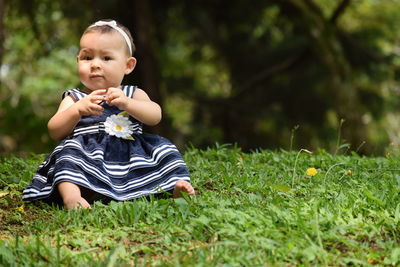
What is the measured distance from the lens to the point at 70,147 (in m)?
3.28

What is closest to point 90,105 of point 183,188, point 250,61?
point 183,188

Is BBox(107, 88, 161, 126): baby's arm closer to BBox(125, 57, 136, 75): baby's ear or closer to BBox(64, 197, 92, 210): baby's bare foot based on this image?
BBox(125, 57, 136, 75): baby's ear

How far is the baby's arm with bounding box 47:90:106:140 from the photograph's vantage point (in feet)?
10.6

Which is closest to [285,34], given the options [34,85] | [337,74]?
[337,74]

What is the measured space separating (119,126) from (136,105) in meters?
0.21

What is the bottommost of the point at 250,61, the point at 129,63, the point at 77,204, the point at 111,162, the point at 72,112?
the point at 77,204

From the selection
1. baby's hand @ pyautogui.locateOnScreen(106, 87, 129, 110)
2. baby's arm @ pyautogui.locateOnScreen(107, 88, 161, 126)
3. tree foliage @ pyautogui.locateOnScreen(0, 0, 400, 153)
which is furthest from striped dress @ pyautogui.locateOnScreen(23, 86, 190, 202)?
tree foliage @ pyautogui.locateOnScreen(0, 0, 400, 153)

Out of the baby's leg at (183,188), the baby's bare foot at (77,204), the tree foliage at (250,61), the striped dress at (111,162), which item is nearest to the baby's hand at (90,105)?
the striped dress at (111,162)

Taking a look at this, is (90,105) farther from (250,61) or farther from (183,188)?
(250,61)

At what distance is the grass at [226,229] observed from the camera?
7.17 ft

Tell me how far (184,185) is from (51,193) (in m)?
0.79

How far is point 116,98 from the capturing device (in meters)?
3.28

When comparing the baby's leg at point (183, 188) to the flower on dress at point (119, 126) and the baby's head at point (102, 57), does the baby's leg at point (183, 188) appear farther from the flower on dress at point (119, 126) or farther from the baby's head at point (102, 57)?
the baby's head at point (102, 57)

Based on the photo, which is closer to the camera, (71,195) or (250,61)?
(71,195)
